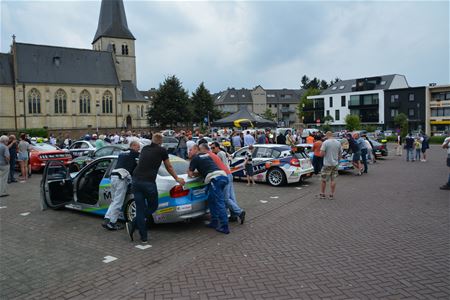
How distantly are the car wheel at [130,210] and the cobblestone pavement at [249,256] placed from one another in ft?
1.48

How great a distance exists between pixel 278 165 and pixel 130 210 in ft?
21.1

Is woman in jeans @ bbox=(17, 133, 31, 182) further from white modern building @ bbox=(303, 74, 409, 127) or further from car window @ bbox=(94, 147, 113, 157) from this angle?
white modern building @ bbox=(303, 74, 409, 127)

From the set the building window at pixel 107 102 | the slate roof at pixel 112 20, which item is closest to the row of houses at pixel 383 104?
the building window at pixel 107 102

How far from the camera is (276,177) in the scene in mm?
12703

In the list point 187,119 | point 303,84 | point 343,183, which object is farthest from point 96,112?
point 303,84

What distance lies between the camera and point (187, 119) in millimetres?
64750

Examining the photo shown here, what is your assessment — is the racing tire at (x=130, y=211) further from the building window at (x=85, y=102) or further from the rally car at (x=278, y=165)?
the building window at (x=85, y=102)

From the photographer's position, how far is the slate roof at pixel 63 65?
200ft

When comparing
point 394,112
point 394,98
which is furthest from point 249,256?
point 394,98

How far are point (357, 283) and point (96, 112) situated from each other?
67661 mm

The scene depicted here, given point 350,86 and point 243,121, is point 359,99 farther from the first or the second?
point 243,121

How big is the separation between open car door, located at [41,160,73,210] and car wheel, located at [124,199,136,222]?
208cm

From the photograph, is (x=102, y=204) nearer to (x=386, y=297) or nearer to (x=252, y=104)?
(x=386, y=297)

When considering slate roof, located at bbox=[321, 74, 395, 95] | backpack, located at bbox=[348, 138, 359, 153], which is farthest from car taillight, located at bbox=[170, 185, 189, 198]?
slate roof, located at bbox=[321, 74, 395, 95]
